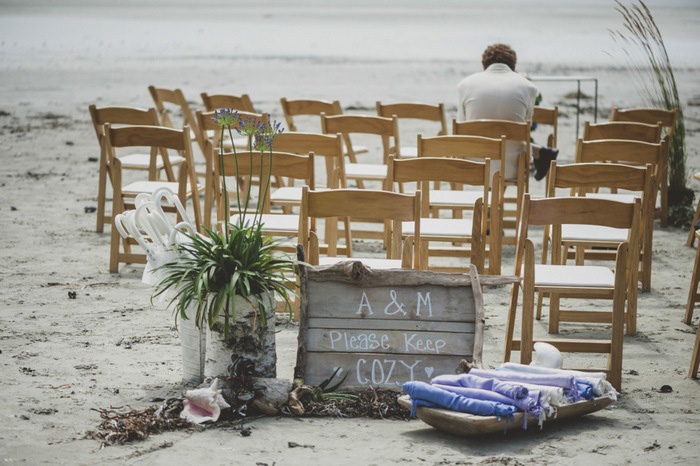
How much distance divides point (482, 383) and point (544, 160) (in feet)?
14.1

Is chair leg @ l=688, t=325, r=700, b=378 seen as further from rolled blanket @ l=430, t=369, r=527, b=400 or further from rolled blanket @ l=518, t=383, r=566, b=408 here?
rolled blanket @ l=430, t=369, r=527, b=400

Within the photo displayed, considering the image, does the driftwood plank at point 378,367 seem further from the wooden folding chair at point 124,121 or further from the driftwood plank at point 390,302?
the wooden folding chair at point 124,121

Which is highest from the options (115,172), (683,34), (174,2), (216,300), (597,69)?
(174,2)

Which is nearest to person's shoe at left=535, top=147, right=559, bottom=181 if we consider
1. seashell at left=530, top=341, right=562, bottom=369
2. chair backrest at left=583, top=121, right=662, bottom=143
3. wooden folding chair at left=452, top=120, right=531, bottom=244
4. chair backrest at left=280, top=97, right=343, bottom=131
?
chair backrest at left=583, top=121, right=662, bottom=143

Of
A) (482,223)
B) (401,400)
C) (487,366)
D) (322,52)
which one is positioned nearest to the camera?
(401,400)

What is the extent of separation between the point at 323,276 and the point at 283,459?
3.67 feet

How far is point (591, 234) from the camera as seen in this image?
21.1 ft

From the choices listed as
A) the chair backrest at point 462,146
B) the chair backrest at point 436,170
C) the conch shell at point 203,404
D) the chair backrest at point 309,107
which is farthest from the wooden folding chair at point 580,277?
the chair backrest at point 309,107

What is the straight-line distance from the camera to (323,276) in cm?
514

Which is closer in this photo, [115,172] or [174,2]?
[115,172]

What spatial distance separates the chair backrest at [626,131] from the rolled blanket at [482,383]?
4.06m

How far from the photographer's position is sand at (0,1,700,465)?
4.40m

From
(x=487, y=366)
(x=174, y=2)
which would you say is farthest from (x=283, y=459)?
(x=174, y=2)

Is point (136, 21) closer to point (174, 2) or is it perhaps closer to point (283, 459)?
point (174, 2)
